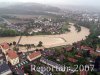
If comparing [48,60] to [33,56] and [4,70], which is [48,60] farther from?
[4,70]

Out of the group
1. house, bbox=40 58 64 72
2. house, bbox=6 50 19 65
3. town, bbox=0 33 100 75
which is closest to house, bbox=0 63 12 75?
town, bbox=0 33 100 75

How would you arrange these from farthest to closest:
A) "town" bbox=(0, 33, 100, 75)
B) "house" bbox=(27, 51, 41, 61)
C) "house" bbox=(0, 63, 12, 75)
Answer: "house" bbox=(27, 51, 41, 61) → "town" bbox=(0, 33, 100, 75) → "house" bbox=(0, 63, 12, 75)

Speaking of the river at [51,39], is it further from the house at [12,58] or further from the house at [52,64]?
the house at [12,58]

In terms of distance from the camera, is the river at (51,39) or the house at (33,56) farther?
the river at (51,39)

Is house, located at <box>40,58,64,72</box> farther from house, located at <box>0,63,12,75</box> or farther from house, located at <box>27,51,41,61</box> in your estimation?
house, located at <box>0,63,12,75</box>

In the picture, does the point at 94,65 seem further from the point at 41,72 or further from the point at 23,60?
the point at 23,60

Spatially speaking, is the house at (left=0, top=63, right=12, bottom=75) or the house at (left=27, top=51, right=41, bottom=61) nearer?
the house at (left=0, top=63, right=12, bottom=75)

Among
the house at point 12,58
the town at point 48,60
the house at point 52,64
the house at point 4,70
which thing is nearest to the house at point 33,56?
the town at point 48,60

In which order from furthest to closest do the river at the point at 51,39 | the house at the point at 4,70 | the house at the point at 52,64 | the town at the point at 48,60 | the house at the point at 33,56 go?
the river at the point at 51,39, the house at the point at 33,56, the house at the point at 52,64, the town at the point at 48,60, the house at the point at 4,70

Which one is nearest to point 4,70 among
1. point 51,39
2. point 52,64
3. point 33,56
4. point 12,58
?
point 12,58

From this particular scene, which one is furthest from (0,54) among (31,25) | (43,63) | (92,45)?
(31,25)

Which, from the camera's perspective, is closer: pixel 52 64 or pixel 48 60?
pixel 52 64
